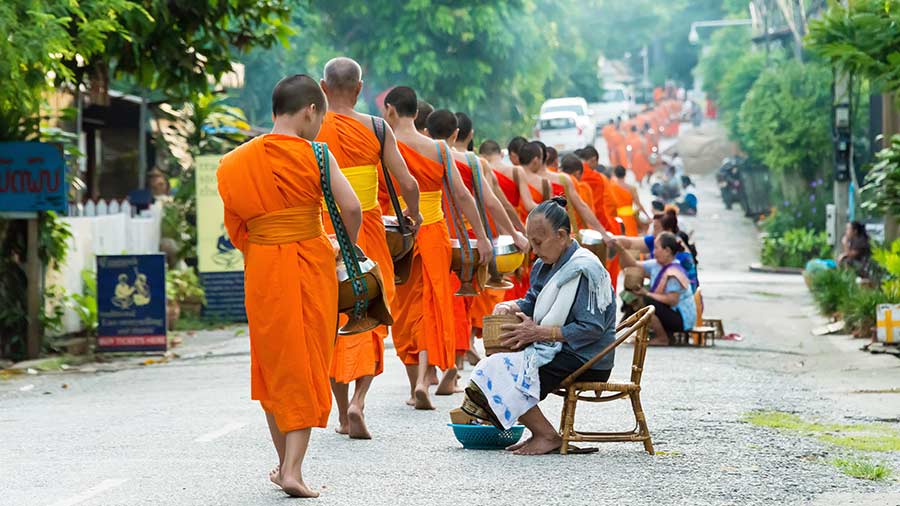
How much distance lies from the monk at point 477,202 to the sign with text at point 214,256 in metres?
7.75

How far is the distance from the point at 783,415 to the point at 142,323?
7.77 metres

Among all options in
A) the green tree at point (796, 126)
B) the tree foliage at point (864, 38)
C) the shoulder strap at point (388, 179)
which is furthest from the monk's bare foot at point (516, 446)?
the green tree at point (796, 126)

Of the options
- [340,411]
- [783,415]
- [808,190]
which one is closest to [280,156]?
[340,411]

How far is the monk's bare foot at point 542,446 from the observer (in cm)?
912

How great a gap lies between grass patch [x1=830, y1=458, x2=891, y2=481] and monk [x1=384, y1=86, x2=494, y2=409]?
3.21 metres

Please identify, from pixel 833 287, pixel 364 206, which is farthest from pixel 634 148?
pixel 364 206

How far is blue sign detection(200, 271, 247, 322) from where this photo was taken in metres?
21.2

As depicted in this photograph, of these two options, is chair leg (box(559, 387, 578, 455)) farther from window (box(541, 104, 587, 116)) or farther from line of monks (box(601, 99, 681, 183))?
window (box(541, 104, 587, 116))

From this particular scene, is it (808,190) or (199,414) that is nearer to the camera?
(199,414)

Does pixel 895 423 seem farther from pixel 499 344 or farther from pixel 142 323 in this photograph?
pixel 142 323

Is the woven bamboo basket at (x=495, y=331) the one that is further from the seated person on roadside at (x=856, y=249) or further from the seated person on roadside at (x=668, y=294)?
the seated person on roadside at (x=856, y=249)

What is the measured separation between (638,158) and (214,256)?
1808 inches

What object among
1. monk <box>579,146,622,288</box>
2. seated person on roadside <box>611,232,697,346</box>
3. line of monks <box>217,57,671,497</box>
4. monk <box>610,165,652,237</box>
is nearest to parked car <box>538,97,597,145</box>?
monk <box>610,165,652,237</box>

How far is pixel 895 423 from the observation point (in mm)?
11008
